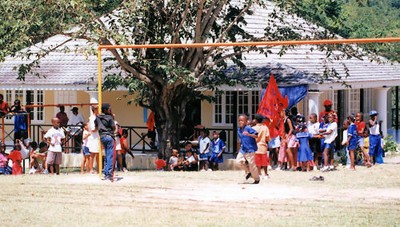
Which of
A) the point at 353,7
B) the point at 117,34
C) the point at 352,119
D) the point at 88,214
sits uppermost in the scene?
the point at 353,7

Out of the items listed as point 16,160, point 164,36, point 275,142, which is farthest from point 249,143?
point 16,160

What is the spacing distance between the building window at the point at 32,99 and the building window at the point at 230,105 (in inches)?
254

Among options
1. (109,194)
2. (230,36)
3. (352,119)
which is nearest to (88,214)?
(109,194)

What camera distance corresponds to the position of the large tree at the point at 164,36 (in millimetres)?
26062

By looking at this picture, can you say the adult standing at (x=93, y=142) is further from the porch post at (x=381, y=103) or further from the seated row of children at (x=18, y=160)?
the porch post at (x=381, y=103)

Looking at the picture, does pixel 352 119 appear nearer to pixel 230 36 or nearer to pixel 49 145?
pixel 230 36

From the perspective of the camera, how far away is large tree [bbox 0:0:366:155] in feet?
85.5

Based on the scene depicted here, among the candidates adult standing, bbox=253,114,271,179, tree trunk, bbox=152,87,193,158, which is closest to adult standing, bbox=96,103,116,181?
adult standing, bbox=253,114,271,179

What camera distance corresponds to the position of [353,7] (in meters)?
77.6

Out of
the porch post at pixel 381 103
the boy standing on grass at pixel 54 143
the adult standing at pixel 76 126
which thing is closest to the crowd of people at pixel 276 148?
the boy standing on grass at pixel 54 143

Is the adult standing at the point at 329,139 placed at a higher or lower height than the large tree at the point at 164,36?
lower

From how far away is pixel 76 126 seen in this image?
3094 centimetres

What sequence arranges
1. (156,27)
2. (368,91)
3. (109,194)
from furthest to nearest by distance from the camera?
(368,91)
(156,27)
(109,194)

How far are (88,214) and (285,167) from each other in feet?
30.4
